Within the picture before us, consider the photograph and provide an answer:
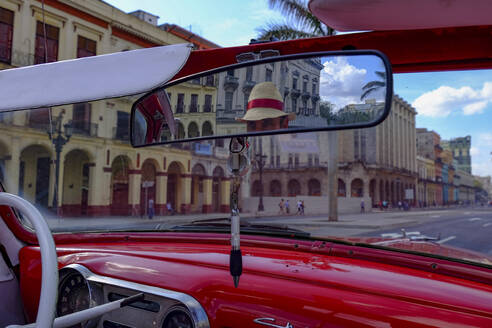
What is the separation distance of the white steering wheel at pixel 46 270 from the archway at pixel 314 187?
4.52ft

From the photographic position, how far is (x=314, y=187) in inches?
86.7

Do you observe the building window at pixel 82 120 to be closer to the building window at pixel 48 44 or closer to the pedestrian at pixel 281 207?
the building window at pixel 48 44

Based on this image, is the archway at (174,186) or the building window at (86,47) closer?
the archway at (174,186)

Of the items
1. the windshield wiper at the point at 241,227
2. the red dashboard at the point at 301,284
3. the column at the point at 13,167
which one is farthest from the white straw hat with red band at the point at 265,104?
the column at the point at 13,167

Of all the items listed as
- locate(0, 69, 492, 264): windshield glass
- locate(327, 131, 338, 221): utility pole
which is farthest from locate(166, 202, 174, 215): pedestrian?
locate(327, 131, 338, 221): utility pole

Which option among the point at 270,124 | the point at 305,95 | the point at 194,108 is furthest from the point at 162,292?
the point at 305,95

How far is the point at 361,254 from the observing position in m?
1.52

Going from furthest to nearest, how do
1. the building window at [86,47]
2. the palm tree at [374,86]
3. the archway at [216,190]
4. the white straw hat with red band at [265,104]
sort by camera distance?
1. the building window at [86,47]
2. the archway at [216,190]
3. the white straw hat with red band at [265,104]
4. the palm tree at [374,86]

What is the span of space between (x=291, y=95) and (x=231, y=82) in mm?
230

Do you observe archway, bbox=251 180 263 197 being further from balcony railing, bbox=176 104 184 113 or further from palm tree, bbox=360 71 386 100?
palm tree, bbox=360 71 386 100

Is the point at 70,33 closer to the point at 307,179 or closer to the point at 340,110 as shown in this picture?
the point at 307,179

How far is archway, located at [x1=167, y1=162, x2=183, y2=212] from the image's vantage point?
217 cm

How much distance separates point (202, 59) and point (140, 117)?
0.37 meters

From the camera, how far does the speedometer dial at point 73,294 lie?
1.71 metres
